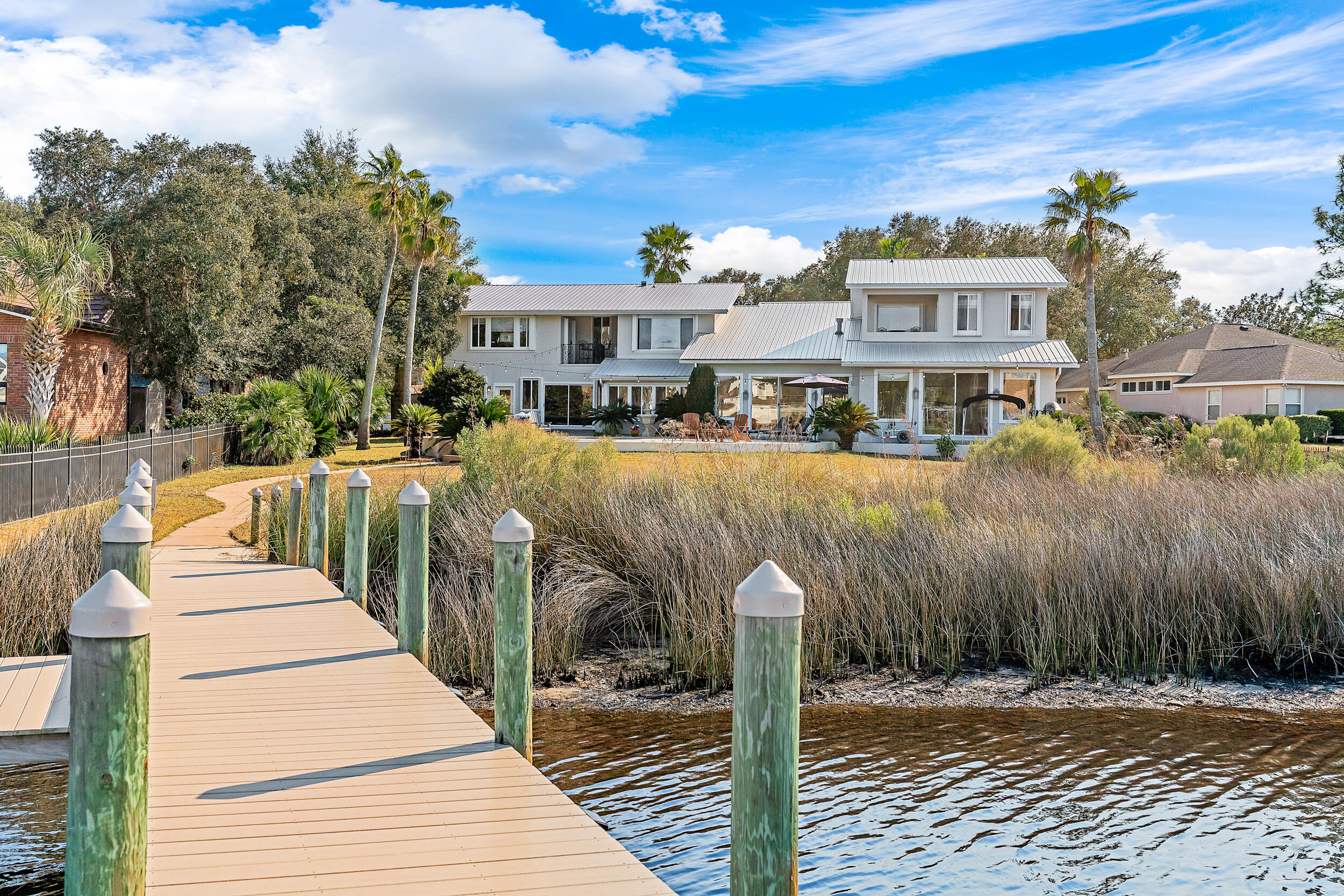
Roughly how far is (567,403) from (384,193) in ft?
43.0

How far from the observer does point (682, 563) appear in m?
9.40

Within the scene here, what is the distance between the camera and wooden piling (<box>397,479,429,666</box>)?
7047 mm

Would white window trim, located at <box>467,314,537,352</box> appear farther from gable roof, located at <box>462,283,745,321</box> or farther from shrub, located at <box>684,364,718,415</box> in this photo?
shrub, located at <box>684,364,718,415</box>

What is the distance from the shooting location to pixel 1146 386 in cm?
5050

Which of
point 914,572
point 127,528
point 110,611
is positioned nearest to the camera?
point 110,611

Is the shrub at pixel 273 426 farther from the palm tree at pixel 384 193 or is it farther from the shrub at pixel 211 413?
the palm tree at pixel 384 193

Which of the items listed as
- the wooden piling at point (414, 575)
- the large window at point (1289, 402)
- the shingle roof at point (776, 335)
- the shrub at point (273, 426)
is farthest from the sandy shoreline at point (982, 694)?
the large window at point (1289, 402)

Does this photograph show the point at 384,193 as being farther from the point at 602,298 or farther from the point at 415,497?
the point at 415,497

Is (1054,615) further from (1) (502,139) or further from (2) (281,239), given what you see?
(2) (281,239)

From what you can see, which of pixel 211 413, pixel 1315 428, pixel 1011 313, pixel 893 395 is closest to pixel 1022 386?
pixel 1011 313

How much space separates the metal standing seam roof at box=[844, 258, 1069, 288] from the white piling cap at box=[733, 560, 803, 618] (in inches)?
1333

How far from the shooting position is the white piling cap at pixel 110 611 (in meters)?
2.66

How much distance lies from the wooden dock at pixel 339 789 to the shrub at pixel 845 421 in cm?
2509

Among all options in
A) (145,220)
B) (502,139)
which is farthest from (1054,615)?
(145,220)
